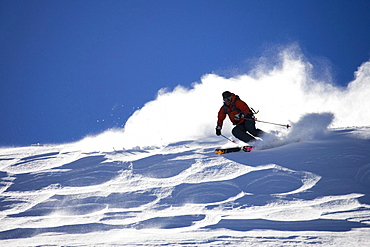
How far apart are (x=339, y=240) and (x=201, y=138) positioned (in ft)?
15.2

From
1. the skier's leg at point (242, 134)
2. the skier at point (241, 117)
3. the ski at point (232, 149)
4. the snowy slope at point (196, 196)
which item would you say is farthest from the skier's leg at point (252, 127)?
the snowy slope at point (196, 196)

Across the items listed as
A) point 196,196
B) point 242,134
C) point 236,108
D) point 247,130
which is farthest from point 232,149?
point 196,196

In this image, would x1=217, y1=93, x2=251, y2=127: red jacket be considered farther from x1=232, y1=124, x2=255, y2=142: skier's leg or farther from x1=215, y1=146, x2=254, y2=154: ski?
x1=215, y1=146, x2=254, y2=154: ski

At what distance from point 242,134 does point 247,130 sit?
165mm

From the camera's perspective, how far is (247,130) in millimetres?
8297

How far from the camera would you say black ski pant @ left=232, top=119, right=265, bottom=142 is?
26.8 feet

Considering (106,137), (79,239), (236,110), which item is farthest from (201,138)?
(79,239)

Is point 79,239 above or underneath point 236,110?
underneath

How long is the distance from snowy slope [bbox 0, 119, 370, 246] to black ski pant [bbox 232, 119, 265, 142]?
521 mm

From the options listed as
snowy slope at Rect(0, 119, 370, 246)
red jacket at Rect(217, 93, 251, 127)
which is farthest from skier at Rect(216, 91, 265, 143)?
snowy slope at Rect(0, 119, 370, 246)

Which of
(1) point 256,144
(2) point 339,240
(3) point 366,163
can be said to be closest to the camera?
(2) point 339,240

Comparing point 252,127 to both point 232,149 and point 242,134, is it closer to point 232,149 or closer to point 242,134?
point 242,134

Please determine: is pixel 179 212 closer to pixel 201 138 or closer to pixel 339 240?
pixel 339 240

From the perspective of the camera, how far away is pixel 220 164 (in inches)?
287
